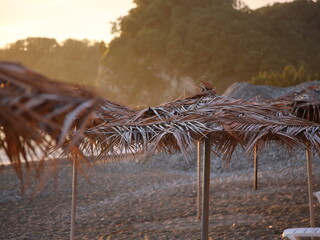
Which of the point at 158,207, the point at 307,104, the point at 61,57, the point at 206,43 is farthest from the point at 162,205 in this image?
the point at 61,57

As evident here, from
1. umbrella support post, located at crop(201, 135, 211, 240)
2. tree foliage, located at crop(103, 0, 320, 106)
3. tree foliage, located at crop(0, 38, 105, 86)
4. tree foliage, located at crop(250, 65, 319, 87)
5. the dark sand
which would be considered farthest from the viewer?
tree foliage, located at crop(0, 38, 105, 86)

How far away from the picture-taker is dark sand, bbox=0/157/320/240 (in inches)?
245

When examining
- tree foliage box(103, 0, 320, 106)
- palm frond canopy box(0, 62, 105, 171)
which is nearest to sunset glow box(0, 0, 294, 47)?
tree foliage box(103, 0, 320, 106)

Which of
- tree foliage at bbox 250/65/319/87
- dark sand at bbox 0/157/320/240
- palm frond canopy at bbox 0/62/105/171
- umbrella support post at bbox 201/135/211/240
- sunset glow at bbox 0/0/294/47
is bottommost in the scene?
dark sand at bbox 0/157/320/240

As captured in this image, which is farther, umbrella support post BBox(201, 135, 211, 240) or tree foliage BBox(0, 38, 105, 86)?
tree foliage BBox(0, 38, 105, 86)

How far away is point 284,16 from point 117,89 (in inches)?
573

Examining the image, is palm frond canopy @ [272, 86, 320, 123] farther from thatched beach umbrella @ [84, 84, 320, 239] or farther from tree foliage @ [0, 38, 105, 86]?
tree foliage @ [0, 38, 105, 86]

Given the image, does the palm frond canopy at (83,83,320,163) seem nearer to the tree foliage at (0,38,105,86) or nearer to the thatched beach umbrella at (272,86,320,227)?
the thatched beach umbrella at (272,86,320,227)

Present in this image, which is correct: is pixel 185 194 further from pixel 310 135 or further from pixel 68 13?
pixel 68 13

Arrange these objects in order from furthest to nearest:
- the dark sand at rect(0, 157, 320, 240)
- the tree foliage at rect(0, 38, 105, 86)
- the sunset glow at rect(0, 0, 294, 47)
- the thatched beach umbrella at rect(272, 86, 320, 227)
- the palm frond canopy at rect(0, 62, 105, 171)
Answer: the tree foliage at rect(0, 38, 105, 86), the sunset glow at rect(0, 0, 294, 47), the dark sand at rect(0, 157, 320, 240), the thatched beach umbrella at rect(272, 86, 320, 227), the palm frond canopy at rect(0, 62, 105, 171)

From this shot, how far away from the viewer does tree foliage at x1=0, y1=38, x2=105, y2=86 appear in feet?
150

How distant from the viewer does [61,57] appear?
46594mm

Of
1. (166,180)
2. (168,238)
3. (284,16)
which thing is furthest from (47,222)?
(284,16)

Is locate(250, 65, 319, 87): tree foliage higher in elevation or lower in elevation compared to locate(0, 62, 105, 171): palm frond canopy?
higher
